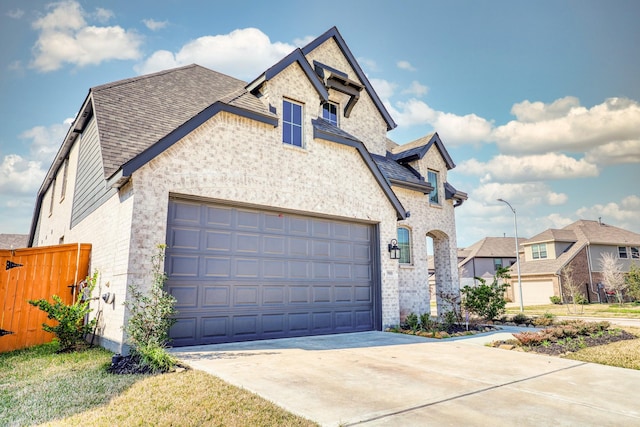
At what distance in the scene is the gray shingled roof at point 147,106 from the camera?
8789mm

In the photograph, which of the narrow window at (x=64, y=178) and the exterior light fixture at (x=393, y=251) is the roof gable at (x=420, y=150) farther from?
the narrow window at (x=64, y=178)

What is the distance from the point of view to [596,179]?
83.0 ft

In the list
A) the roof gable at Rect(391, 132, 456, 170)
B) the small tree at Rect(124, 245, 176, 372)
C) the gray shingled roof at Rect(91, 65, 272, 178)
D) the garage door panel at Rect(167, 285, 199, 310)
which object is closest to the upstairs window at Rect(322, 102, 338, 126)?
the roof gable at Rect(391, 132, 456, 170)

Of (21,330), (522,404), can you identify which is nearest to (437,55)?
(522,404)

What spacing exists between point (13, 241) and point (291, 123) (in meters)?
38.6

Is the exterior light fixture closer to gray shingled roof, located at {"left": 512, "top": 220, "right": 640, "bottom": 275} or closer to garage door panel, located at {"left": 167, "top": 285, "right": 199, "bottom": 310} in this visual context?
garage door panel, located at {"left": 167, "top": 285, "right": 199, "bottom": 310}

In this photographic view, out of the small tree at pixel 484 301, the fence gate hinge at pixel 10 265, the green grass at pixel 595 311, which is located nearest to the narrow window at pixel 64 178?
the fence gate hinge at pixel 10 265

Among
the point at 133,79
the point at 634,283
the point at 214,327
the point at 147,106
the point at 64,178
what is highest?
the point at 133,79

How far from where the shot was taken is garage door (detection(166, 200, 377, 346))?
27.0ft

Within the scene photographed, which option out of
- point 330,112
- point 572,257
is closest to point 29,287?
point 330,112

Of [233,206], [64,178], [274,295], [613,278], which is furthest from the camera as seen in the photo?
[613,278]

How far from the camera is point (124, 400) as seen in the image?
173 inches

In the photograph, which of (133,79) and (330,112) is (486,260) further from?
(133,79)

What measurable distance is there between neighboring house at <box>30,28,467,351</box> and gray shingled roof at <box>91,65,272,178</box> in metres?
0.05
